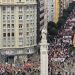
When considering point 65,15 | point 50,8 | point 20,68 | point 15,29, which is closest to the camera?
point 20,68

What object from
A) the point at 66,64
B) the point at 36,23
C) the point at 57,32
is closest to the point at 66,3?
the point at 57,32

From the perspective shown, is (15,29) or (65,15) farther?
(65,15)

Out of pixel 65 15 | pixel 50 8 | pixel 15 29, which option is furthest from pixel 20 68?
pixel 65 15

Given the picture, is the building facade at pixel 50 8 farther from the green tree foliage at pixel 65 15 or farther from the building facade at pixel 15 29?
the building facade at pixel 15 29

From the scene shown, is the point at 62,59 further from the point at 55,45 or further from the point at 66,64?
the point at 55,45

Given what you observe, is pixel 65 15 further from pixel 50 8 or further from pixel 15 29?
pixel 15 29

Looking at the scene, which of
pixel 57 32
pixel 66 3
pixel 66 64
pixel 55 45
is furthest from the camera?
pixel 66 3

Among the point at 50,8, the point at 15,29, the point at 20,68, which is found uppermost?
the point at 15,29

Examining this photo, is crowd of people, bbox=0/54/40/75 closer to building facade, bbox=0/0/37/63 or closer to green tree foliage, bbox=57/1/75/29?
building facade, bbox=0/0/37/63
